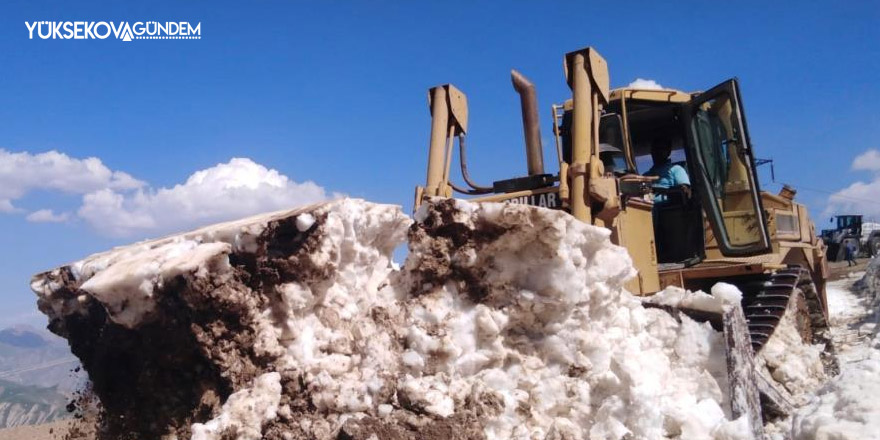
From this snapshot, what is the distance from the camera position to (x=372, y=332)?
9.27 ft

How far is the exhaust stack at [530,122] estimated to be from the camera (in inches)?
265

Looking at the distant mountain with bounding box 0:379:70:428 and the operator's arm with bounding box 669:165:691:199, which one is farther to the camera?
the distant mountain with bounding box 0:379:70:428

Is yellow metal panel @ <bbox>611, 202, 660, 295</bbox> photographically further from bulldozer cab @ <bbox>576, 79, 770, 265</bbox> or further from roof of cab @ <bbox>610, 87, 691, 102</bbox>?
roof of cab @ <bbox>610, 87, 691, 102</bbox>

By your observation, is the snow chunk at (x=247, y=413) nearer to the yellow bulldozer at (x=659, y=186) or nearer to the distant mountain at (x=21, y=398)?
the yellow bulldozer at (x=659, y=186)

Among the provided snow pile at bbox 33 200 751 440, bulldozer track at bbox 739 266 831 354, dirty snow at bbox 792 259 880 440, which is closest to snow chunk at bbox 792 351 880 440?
dirty snow at bbox 792 259 880 440

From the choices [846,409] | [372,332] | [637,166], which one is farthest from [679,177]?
[372,332]

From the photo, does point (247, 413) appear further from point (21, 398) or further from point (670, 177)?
point (21, 398)

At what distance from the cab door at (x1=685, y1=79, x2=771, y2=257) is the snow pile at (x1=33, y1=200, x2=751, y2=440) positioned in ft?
10.3

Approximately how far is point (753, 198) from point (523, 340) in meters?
3.78

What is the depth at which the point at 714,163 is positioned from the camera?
6180mm

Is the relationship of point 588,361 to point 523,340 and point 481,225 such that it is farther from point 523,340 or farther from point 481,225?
point 481,225

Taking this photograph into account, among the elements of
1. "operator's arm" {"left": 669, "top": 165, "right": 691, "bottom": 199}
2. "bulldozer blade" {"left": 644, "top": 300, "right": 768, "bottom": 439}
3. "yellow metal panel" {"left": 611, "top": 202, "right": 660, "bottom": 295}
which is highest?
"operator's arm" {"left": 669, "top": 165, "right": 691, "bottom": 199}

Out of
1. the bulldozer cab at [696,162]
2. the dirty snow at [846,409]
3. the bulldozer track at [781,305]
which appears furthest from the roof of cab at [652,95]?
the dirty snow at [846,409]

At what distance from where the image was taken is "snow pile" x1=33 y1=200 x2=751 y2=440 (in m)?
2.59
